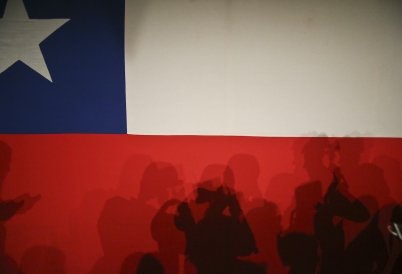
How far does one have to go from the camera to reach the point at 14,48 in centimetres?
126

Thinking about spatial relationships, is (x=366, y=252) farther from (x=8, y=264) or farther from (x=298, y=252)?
(x=8, y=264)

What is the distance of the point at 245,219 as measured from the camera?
129cm

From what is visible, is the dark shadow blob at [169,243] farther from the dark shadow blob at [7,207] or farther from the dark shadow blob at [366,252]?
the dark shadow blob at [366,252]

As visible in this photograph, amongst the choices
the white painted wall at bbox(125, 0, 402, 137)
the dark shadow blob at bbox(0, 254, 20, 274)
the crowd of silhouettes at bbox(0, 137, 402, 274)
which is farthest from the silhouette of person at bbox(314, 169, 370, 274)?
the dark shadow blob at bbox(0, 254, 20, 274)

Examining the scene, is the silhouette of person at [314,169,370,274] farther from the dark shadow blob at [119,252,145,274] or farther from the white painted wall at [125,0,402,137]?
the dark shadow blob at [119,252,145,274]

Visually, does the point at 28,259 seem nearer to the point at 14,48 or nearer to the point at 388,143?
the point at 14,48

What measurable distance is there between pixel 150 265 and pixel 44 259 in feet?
1.83

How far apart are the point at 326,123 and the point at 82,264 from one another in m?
1.47

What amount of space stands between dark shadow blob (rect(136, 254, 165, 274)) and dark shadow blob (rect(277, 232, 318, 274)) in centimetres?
64

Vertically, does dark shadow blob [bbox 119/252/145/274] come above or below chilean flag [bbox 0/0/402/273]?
below

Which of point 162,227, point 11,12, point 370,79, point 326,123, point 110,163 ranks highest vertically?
point 11,12

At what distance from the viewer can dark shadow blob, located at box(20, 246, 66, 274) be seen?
4.21ft

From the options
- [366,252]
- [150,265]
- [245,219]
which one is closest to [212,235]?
[245,219]

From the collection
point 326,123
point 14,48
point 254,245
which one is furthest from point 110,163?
point 326,123
